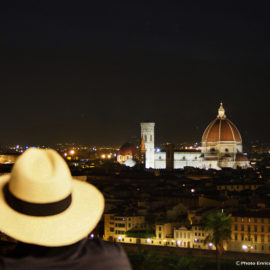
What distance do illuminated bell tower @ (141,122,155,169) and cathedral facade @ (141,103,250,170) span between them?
4.33 ft

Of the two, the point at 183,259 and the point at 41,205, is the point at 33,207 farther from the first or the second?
the point at 183,259

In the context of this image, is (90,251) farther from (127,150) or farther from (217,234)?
(127,150)

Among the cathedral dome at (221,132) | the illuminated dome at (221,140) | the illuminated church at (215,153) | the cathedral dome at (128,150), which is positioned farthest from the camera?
the cathedral dome at (128,150)

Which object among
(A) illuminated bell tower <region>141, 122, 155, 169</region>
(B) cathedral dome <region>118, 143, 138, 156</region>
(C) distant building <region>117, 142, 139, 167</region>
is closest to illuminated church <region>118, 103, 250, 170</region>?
(A) illuminated bell tower <region>141, 122, 155, 169</region>

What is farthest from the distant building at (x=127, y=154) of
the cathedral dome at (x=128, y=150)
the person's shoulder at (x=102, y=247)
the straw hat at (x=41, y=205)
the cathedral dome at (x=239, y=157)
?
the straw hat at (x=41, y=205)

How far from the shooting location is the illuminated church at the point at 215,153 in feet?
267

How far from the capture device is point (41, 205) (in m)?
2.49

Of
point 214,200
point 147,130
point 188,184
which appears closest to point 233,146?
point 147,130

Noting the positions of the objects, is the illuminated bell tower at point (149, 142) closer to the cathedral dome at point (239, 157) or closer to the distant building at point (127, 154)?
the distant building at point (127, 154)

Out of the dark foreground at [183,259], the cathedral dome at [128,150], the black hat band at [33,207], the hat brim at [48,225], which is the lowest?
the dark foreground at [183,259]

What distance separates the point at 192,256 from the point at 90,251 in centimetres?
2560

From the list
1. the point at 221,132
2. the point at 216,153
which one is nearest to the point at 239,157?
the point at 216,153

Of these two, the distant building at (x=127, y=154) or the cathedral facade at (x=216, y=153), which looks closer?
the cathedral facade at (x=216, y=153)

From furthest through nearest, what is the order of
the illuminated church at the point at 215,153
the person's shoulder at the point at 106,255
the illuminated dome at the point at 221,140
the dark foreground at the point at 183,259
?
the illuminated dome at the point at 221,140
the illuminated church at the point at 215,153
the dark foreground at the point at 183,259
the person's shoulder at the point at 106,255
